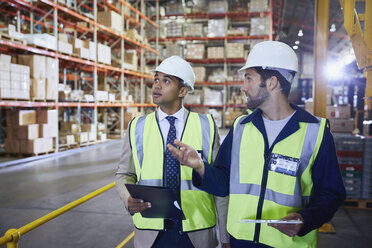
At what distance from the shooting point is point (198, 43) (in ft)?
68.6

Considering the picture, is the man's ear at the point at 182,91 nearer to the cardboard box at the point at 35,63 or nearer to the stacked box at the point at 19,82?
the stacked box at the point at 19,82

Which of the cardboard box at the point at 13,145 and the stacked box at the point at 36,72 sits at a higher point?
the stacked box at the point at 36,72

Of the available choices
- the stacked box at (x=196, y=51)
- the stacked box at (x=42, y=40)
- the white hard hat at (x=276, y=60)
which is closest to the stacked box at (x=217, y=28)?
the stacked box at (x=196, y=51)

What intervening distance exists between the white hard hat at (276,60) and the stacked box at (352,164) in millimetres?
4327

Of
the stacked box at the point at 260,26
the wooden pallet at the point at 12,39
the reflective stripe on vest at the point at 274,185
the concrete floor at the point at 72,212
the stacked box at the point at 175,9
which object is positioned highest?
the stacked box at the point at 175,9

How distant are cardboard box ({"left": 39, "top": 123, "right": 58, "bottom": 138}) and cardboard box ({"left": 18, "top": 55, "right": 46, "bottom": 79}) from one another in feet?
4.71

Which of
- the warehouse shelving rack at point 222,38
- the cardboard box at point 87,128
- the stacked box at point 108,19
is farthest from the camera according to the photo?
the warehouse shelving rack at point 222,38

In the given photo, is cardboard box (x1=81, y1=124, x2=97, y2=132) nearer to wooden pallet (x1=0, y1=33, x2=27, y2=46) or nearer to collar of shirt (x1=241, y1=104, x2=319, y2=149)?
wooden pallet (x1=0, y1=33, x2=27, y2=46)

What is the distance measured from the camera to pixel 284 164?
1.55 metres

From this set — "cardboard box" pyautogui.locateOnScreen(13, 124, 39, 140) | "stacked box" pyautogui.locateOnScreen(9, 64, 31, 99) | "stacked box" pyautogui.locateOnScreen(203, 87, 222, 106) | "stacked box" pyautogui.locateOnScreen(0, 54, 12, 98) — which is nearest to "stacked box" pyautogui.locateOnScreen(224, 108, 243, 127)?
"stacked box" pyautogui.locateOnScreen(203, 87, 222, 106)

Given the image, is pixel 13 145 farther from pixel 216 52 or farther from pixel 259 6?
pixel 259 6

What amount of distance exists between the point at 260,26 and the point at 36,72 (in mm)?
13176

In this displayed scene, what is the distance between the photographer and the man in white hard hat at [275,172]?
1529 mm

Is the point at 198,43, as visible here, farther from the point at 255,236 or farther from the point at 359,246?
the point at 255,236
